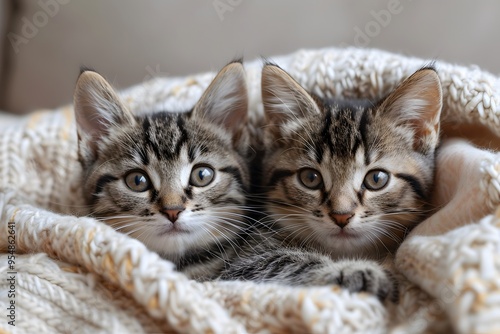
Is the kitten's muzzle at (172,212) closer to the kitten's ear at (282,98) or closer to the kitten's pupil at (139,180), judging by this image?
the kitten's pupil at (139,180)

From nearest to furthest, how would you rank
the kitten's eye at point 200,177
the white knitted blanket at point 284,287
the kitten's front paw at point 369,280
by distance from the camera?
the white knitted blanket at point 284,287 → the kitten's front paw at point 369,280 → the kitten's eye at point 200,177

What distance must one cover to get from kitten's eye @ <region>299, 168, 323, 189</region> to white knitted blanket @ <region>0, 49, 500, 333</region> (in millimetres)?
255

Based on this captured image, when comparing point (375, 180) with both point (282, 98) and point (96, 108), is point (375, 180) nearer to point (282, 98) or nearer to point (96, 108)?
point (282, 98)

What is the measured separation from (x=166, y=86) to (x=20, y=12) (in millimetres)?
949

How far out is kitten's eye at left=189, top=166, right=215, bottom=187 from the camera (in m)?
1.22

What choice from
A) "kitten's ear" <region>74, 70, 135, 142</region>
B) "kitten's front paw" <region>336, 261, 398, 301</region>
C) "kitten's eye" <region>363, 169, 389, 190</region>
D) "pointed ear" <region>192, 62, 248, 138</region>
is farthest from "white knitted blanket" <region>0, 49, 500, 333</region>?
"pointed ear" <region>192, 62, 248, 138</region>

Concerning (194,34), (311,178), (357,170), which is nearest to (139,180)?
(311,178)

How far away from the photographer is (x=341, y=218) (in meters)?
1.11

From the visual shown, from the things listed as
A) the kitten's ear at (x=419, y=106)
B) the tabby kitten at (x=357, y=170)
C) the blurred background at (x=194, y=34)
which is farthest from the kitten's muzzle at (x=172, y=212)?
the blurred background at (x=194, y=34)

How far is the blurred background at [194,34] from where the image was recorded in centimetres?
166

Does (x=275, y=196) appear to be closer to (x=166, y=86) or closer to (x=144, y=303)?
(x=144, y=303)

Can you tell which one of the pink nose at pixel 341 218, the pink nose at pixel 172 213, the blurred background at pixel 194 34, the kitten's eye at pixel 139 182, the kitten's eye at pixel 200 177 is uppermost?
the blurred background at pixel 194 34

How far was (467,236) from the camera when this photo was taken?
81 cm

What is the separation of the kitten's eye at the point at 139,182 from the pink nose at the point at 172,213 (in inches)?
4.4
